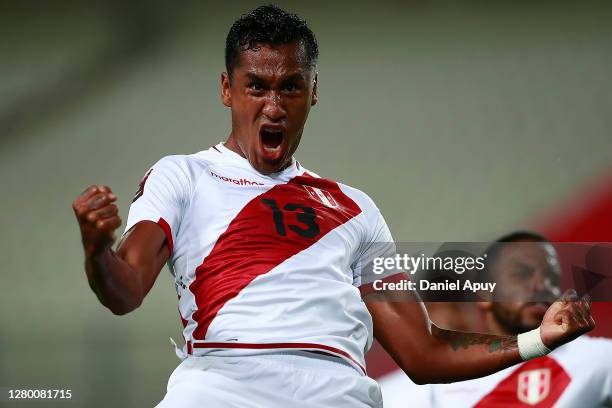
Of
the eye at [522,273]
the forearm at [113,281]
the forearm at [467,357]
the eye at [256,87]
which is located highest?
the eye at [256,87]

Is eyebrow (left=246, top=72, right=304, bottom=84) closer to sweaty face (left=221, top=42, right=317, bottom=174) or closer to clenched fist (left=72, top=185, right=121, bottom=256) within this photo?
sweaty face (left=221, top=42, right=317, bottom=174)

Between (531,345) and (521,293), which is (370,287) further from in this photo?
(521,293)

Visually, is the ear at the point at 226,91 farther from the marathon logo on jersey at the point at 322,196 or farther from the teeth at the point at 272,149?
the marathon logo on jersey at the point at 322,196

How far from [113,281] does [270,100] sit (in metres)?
0.74

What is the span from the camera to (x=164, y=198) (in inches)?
81.4

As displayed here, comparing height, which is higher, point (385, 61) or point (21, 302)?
point (385, 61)

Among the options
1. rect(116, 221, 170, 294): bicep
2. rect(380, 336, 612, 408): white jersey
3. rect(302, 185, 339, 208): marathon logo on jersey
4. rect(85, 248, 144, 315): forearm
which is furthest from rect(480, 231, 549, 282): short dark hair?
rect(85, 248, 144, 315): forearm

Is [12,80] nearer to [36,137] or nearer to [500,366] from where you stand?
[36,137]

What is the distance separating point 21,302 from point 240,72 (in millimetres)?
2054

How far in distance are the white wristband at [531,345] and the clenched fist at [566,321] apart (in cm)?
2

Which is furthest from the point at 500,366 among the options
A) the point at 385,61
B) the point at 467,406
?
the point at 385,61

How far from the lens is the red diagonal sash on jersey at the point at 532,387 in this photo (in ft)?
11.7

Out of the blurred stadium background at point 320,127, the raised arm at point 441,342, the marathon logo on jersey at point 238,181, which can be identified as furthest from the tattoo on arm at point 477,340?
the blurred stadium background at point 320,127

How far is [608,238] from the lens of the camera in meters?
3.91
